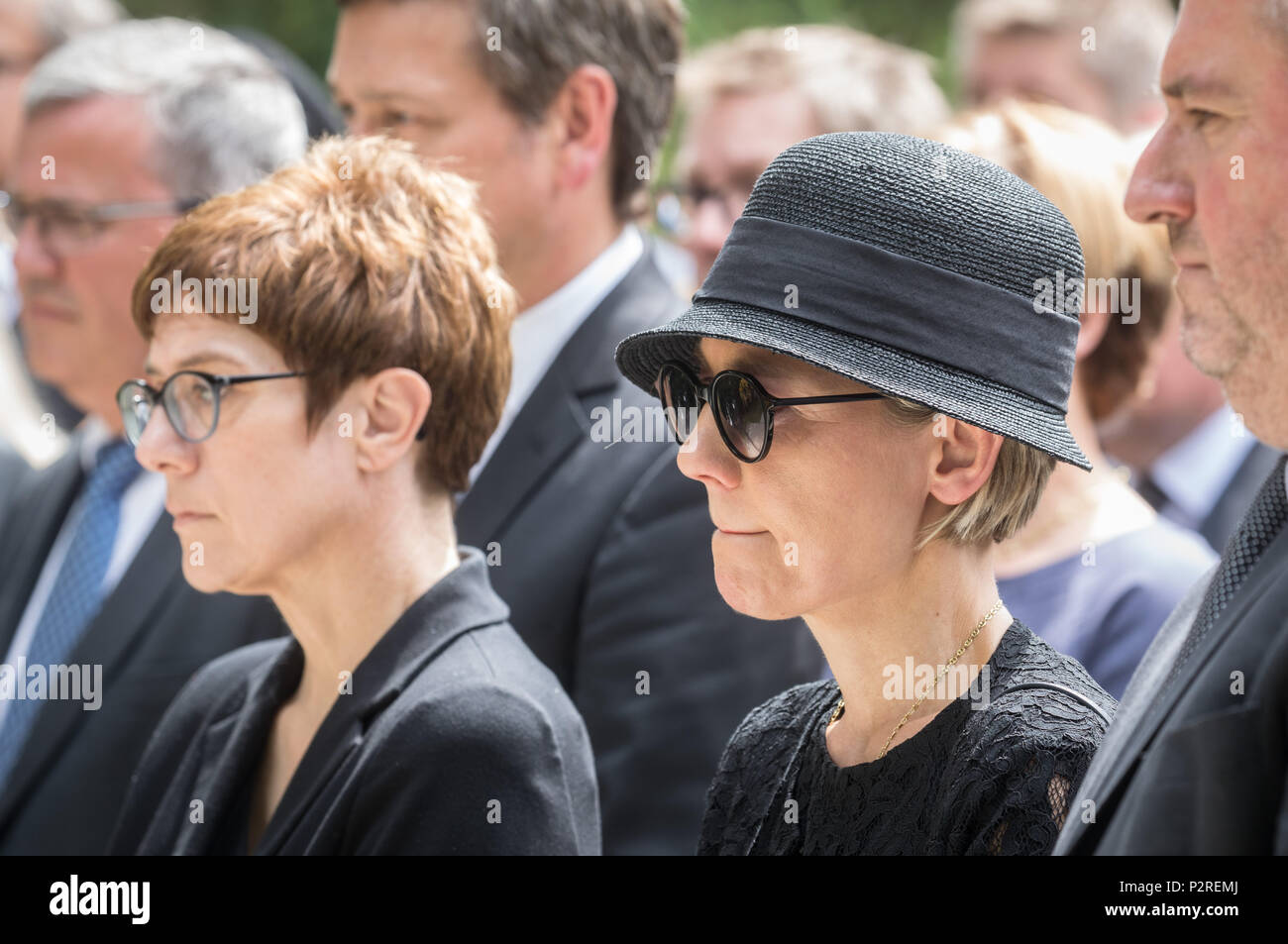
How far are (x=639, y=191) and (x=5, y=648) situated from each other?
6.31 feet

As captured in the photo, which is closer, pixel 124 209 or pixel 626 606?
pixel 626 606

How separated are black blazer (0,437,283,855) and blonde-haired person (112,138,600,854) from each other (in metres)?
0.70

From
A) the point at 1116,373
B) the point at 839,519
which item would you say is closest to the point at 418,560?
the point at 839,519

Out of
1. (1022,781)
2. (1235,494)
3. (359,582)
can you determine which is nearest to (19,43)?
(359,582)

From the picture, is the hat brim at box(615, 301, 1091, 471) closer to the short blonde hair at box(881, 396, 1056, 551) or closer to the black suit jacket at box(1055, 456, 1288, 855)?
the short blonde hair at box(881, 396, 1056, 551)

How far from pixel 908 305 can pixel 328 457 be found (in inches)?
40.5

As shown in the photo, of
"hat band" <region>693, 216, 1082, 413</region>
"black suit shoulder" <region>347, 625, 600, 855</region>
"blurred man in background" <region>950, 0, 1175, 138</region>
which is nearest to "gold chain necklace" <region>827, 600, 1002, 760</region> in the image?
"hat band" <region>693, 216, 1082, 413</region>

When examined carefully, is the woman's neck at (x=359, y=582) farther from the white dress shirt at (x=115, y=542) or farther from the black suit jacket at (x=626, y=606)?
the white dress shirt at (x=115, y=542)

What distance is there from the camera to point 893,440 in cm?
201

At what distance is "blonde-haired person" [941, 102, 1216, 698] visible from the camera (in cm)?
307

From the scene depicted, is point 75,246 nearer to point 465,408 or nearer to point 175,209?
point 175,209

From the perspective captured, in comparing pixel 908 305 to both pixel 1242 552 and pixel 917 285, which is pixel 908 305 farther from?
pixel 1242 552

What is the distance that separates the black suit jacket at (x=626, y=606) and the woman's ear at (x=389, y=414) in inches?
17.6
